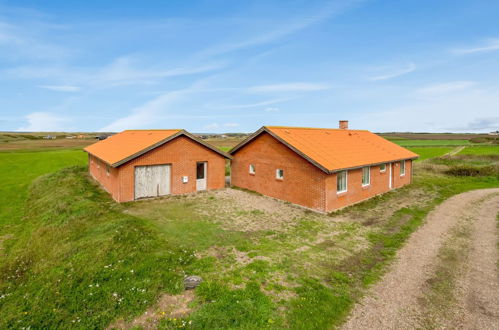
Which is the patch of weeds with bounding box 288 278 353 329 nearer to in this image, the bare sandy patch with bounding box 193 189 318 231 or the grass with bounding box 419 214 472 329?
the grass with bounding box 419 214 472 329

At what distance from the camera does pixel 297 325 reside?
261 inches

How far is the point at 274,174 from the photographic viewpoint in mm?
19719

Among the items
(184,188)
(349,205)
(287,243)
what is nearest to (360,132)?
(349,205)

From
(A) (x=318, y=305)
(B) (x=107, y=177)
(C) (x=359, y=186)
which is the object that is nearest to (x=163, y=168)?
(B) (x=107, y=177)

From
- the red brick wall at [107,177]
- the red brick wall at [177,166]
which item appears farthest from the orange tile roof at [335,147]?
the red brick wall at [107,177]

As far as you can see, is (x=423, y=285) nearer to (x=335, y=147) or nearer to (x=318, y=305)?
(x=318, y=305)

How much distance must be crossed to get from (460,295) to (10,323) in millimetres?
12035

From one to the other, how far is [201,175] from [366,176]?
12.4 metres

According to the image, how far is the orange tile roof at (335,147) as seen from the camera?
1717 cm

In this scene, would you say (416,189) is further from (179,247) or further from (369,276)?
(179,247)

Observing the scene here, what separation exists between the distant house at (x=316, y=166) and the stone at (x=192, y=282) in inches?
388

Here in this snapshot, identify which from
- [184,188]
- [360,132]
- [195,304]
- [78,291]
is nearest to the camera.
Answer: [195,304]

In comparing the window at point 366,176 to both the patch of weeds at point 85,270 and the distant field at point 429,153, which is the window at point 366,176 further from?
the distant field at point 429,153

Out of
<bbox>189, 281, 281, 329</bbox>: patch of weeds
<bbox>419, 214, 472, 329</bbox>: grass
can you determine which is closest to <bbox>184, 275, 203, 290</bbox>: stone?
<bbox>189, 281, 281, 329</bbox>: patch of weeds
